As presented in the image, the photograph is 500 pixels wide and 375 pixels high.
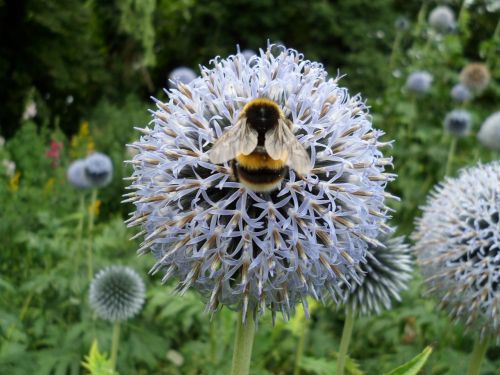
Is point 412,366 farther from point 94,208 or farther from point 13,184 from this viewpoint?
point 13,184

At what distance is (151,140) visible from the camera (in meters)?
1.94

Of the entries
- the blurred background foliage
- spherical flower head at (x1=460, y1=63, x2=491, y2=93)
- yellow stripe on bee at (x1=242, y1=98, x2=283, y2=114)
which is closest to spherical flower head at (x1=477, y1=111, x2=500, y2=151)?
the blurred background foliage

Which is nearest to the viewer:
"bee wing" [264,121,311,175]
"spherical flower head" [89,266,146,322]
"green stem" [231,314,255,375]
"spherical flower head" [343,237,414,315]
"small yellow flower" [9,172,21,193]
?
"bee wing" [264,121,311,175]

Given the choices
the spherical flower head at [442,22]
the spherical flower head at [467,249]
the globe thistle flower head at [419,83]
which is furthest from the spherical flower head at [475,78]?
the spherical flower head at [467,249]

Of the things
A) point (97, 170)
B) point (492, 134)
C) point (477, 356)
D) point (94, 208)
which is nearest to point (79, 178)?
point (97, 170)

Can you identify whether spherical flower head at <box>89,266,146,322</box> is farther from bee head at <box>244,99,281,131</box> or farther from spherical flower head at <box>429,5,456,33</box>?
spherical flower head at <box>429,5,456,33</box>

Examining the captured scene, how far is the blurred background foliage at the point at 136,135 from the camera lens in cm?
340

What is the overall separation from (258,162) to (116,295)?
Answer: 6.05 ft

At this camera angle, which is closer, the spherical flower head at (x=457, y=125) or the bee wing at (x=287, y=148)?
the bee wing at (x=287, y=148)

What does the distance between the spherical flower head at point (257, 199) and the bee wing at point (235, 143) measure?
0.07 metres

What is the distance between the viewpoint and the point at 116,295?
3232 mm

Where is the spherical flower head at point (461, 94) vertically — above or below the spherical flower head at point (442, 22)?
below

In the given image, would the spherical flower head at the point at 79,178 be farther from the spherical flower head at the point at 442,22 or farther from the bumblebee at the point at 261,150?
the spherical flower head at the point at 442,22

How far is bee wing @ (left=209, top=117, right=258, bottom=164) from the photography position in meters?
1.64
